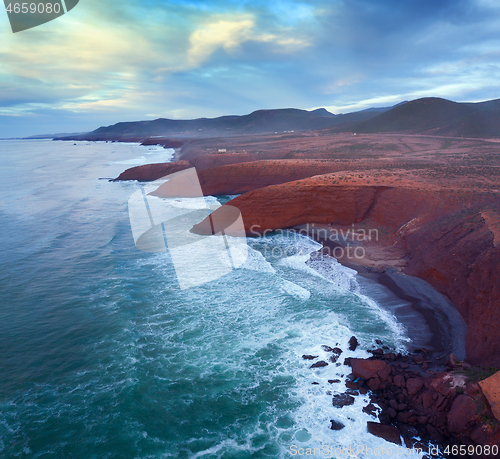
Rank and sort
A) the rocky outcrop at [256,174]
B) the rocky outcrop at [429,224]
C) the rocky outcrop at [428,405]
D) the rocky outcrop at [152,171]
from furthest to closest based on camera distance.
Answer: the rocky outcrop at [152,171] < the rocky outcrop at [256,174] < the rocky outcrop at [429,224] < the rocky outcrop at [428,405]

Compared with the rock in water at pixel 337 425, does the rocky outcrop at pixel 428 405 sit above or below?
above

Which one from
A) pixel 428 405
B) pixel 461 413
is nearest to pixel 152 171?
pixel 428 405

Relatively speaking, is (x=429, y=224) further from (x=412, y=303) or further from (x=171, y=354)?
(x=171, y=354)

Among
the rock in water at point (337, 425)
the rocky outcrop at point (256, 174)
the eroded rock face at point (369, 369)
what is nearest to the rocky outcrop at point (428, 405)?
the eroded rock face at point (369, 369)

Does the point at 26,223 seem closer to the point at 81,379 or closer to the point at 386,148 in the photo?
the point at 81,379

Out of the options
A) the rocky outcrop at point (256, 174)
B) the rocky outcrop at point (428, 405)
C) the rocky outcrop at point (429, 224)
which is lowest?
the rocky outcrop at point (428, 405)

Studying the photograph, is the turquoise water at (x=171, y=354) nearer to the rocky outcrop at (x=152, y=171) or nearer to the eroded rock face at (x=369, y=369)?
the eroded rock face at (x=369, y=369)

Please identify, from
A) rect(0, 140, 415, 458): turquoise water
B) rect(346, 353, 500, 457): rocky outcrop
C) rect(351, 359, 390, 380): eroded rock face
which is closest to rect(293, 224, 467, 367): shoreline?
rect(0, 140, 415, 458): turquoise water

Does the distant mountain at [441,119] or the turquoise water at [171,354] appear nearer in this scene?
the turquoise water at [171,354]
